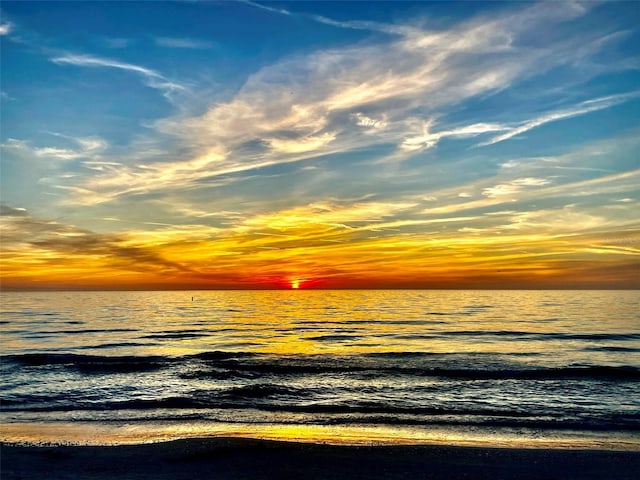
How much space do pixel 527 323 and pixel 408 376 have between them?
3960 cm

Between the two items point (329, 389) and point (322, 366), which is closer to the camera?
point (329, 389)

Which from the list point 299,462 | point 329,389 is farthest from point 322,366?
point 299,462

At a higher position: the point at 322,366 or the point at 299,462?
the point at 299,462

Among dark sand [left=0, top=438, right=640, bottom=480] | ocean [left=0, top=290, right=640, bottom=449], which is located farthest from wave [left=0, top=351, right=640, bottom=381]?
dark sand [left=0, top=438, right=640, bottom=480]

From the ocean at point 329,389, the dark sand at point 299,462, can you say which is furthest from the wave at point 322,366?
the dark sand at point 299,462

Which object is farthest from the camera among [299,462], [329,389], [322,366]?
[322,366]

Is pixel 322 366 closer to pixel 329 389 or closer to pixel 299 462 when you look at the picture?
pixel 329 389

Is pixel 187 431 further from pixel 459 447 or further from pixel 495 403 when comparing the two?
pixel 495 403

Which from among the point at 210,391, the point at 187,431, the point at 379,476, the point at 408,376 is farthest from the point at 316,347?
Answer: the point at 379,476

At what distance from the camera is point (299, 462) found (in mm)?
13016

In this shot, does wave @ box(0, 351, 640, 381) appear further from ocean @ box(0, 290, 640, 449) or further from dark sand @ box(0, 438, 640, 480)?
dark sand @ box(0, 438, 640, 480)

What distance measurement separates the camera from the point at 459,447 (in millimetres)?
14438

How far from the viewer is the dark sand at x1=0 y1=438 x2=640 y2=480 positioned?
1216 cm

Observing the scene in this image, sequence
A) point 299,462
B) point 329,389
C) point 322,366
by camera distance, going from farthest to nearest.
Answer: point 322,366 → point 329,389 → point 299,462
